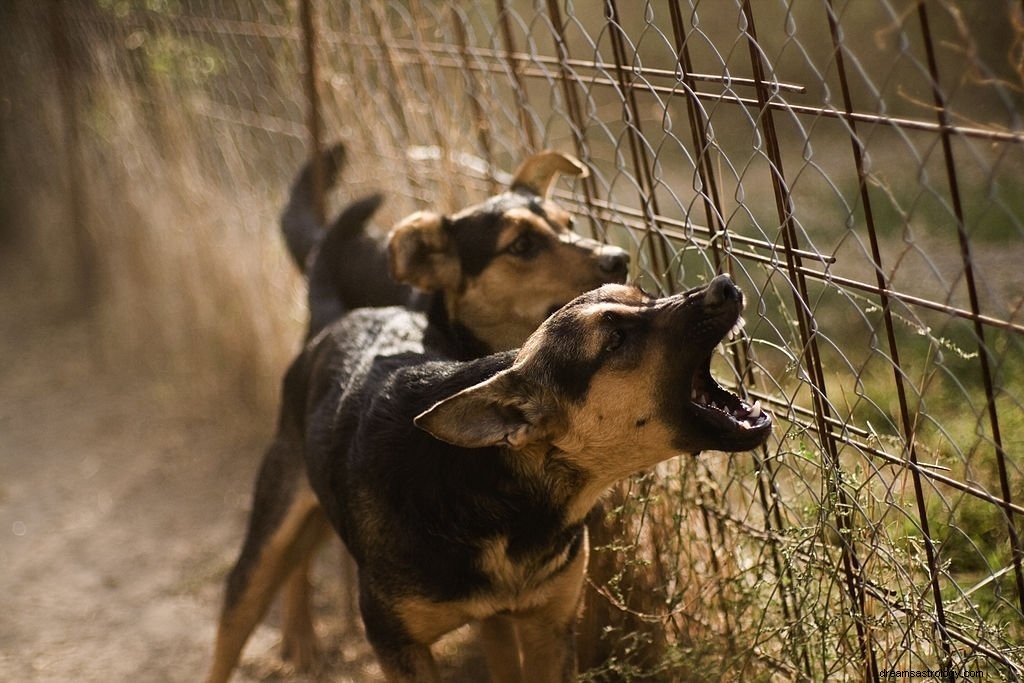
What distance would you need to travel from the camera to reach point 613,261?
3.88 m

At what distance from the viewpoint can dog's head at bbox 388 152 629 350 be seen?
4090 millimetres

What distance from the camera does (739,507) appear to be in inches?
157

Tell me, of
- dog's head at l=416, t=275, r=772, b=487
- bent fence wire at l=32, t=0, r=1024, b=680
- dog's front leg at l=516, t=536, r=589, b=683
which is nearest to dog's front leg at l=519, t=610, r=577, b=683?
dog's front leg at l=516, t=536, r=589, b=683

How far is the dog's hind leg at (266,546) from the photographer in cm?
420

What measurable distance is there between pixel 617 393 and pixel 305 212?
2.82m

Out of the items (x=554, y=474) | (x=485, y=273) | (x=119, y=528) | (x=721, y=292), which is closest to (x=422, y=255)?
(x=485, y=273)

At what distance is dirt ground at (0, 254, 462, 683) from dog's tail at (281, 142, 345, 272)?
1.57 meters

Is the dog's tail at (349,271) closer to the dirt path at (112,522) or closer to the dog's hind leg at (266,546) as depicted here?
the dog's hind leg at (266,546)

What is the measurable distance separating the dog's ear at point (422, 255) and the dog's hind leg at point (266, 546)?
2.49 ft

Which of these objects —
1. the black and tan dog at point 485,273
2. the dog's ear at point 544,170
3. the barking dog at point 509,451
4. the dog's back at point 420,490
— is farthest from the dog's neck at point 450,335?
the dog's ear at point 544,170

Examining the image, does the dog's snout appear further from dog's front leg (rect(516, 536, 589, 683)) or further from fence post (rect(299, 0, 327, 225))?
fence post (rect(299, 0, 327, 225))

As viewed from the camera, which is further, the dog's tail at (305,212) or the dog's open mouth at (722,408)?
the dog's tail at (305,212)

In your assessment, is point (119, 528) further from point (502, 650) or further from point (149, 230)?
point (502, 650)

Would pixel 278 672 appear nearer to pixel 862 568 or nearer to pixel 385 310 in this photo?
pixel 385 310
